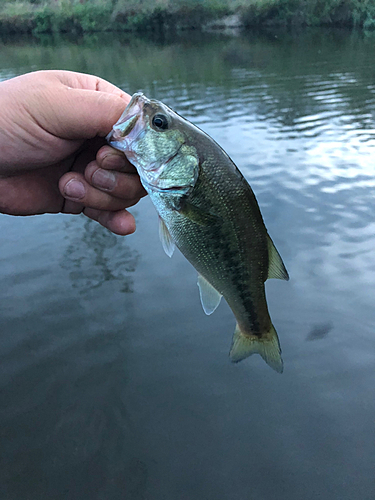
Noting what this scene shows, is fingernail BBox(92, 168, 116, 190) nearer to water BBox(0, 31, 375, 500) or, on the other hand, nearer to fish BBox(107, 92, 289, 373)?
fish BBox(107, 92, 289, 373)

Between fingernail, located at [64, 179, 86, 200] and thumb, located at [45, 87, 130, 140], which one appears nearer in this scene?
thumb, located at [45, 87, 130, 140]

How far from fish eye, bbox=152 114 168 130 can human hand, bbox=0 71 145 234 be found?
0.83ft

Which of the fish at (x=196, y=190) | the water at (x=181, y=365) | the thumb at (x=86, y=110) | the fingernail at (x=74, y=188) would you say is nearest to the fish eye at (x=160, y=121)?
the fish at (x=196, y=190)

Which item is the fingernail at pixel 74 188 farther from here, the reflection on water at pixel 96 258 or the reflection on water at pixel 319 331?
the reflection on water at pixel 319 331

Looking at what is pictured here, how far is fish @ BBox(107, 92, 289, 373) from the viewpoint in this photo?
2270mm

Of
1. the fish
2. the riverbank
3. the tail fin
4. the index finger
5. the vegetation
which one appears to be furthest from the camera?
the riverbank

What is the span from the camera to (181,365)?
484cm

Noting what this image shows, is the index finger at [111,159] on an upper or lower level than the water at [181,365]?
upper

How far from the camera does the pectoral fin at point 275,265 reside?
2.45 m

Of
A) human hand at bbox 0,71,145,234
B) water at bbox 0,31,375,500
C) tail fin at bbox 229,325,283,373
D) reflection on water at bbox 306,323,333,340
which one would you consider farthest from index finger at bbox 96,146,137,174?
reflection on water at bbox 306,323,333,340

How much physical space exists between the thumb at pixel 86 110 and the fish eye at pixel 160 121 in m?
0.25

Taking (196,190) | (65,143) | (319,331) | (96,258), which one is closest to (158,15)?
(96,258)

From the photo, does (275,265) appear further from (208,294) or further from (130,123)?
(130,123)

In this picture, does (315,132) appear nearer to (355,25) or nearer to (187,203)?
(187,203)
